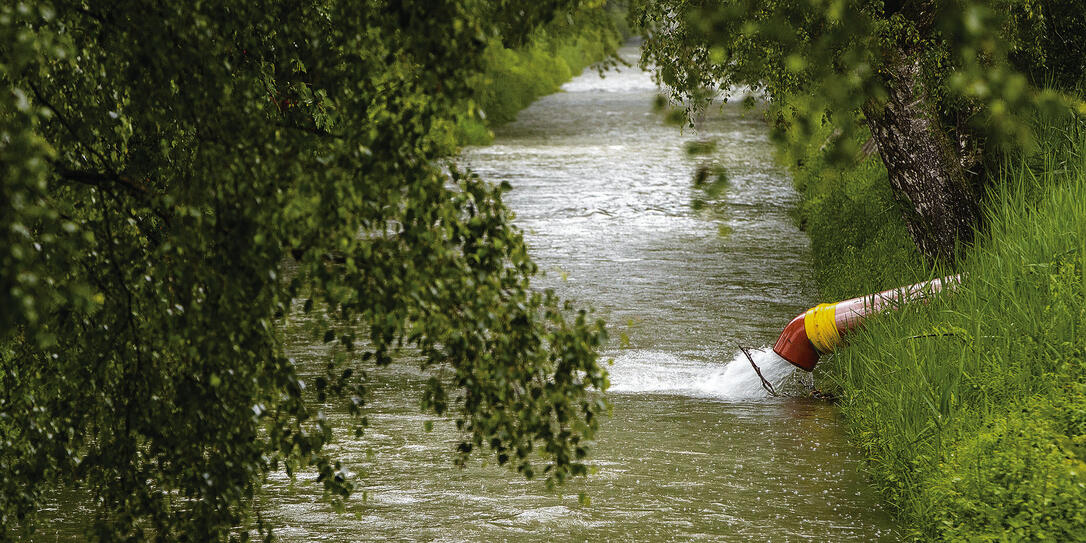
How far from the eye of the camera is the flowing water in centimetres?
728

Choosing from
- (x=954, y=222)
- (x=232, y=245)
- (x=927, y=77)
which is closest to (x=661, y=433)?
(x=954, y=222)

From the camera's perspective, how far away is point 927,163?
10711 mm

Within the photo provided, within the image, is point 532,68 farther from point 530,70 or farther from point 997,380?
point 997,380

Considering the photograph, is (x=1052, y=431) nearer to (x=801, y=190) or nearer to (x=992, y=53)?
(x=992, y=53)

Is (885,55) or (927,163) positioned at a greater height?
(885,55)

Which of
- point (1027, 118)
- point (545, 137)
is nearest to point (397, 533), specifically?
point (1027, 118)

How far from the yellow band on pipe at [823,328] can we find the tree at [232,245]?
560 centimetres

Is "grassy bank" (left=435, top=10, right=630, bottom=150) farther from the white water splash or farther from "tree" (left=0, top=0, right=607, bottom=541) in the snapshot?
the white water splash

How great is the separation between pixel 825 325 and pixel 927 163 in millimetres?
2060

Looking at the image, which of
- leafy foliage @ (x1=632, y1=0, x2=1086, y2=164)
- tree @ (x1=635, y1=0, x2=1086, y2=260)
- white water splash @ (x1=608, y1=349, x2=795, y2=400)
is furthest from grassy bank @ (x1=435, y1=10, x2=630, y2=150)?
white water splash @ (x1=608, y1=349, x2=795, y2=400)

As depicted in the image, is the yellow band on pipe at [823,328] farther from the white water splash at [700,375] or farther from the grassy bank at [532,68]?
the grassy bank at [532,68]

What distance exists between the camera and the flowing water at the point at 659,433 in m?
7.28

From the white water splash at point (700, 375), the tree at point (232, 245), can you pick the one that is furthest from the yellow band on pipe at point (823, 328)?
the tree at point (232, 245)

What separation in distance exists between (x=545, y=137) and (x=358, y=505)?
68.6ft
